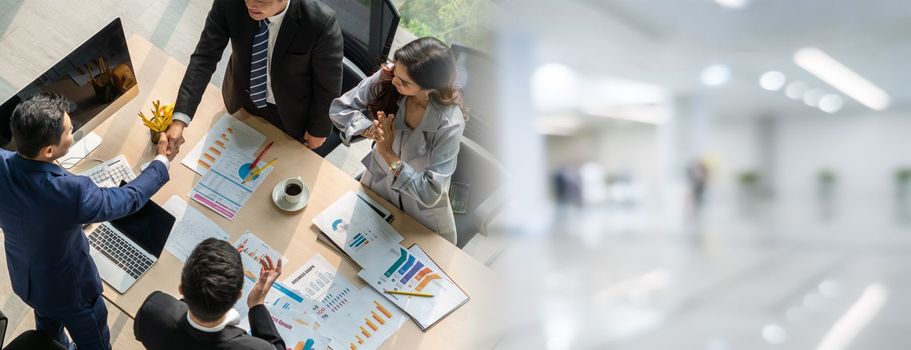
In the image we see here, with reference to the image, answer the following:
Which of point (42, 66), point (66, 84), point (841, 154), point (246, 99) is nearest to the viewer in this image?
point (841, 154)

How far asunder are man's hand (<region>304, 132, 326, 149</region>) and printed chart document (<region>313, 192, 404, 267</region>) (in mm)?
177

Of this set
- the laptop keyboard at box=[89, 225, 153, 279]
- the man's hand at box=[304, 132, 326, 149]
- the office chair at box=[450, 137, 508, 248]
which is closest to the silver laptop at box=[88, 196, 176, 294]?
the laptop keyboard at box=[89, 225, 153, 279]

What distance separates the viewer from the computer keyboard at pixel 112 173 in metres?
1.23

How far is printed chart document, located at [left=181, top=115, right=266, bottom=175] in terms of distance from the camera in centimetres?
128

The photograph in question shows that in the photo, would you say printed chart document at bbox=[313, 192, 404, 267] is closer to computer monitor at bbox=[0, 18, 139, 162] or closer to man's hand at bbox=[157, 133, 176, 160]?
man's hand at bbox=[157, 133, 176, 160]

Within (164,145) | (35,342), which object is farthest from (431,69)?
(35,342)

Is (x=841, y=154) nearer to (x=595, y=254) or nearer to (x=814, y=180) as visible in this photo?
(x=814, y=180)

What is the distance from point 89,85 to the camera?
116cm

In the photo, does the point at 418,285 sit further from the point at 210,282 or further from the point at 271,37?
the point at 271,37

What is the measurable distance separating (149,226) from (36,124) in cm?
27

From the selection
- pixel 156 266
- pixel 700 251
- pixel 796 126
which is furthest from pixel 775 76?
pixel 156 266

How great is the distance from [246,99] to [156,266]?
0.34 m

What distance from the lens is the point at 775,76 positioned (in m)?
0.92

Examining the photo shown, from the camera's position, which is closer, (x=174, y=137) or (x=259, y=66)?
(x=174, y=137)
